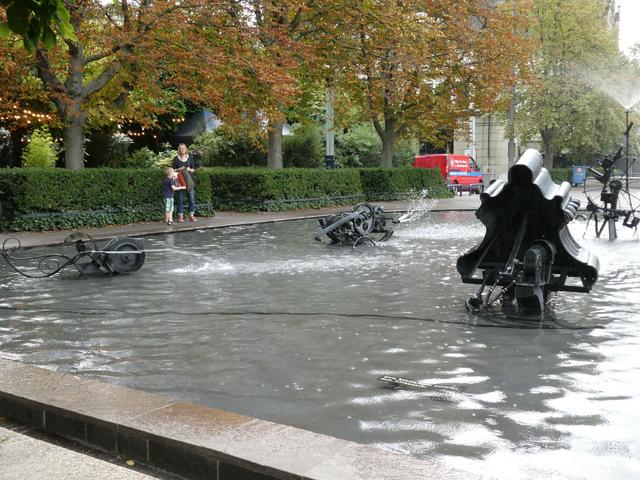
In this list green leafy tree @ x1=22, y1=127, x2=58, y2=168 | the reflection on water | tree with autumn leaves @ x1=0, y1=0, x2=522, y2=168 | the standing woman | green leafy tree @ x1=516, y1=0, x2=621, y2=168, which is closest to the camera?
the reflection on water

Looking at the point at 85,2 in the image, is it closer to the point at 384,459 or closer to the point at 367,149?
the point at 384,459

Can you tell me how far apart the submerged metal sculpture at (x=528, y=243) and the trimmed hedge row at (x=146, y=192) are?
13.2m

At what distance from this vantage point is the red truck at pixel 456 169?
1671 inches

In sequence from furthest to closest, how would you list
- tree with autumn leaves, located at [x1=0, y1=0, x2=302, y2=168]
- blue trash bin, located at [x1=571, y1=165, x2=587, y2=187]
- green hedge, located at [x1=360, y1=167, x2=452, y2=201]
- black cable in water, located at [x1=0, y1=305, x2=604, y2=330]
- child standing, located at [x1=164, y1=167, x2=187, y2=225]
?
blue trash bin, located at [x1=571, y1=165, x2=587, y2=187] < green hedge, located at [x1=360, y1=167, x2=452, y2=201] < child standing, located at [x1=164, y1=167, x2=187, y2=225] < tree with autumn leaves, located at [x1=0, y1=0, x2=302, y2=168] < black cable in water, located at [x1=0, y1=305, x2=604, y2=330]

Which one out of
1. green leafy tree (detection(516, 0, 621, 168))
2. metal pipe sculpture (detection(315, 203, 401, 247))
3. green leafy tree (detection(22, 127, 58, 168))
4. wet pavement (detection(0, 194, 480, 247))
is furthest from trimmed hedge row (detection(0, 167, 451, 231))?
green leafy tree (detection(516, 0, 621, 168))

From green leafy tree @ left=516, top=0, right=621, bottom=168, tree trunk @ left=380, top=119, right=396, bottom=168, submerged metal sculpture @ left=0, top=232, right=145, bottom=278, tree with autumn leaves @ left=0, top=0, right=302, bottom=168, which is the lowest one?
submerged metal sculpture @ left=0, top=232, right=145, bottom=278

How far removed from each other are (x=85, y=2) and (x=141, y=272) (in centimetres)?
953

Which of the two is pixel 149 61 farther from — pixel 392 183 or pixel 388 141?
pixel 388 141

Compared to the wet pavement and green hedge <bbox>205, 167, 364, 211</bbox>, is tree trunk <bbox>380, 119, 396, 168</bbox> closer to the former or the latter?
the wet pavement

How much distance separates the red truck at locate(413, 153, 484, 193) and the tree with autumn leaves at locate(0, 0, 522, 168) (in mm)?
7488

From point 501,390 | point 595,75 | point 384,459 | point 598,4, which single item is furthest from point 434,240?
point 598,4

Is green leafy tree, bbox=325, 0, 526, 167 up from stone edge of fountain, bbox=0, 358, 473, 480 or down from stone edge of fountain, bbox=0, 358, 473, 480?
up

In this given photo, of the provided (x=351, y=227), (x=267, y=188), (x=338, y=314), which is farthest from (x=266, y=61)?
(x=338, y=314)

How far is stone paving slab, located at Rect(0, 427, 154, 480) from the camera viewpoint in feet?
12.5
